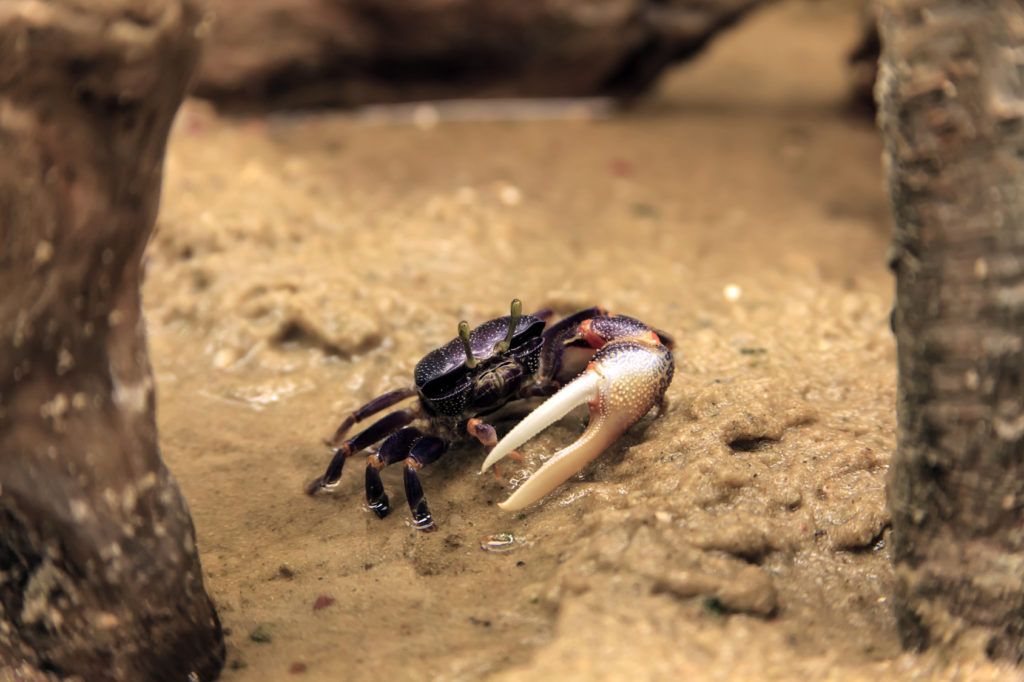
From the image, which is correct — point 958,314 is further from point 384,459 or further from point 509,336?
point 384,459

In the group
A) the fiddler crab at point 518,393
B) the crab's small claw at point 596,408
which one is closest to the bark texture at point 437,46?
the fiddler crab at point 518,393

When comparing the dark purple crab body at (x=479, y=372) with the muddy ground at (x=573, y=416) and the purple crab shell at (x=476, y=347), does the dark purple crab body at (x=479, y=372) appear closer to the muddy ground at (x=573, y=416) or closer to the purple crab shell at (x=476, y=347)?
the purple crab shell at (x=476, y=347)

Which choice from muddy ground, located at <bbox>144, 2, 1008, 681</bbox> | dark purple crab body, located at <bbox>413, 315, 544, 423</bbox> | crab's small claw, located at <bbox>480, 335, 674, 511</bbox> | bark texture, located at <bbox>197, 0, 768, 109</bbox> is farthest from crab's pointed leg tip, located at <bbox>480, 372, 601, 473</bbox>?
bark texture, located at <bbox>197, 0, 768, 109</bbox>

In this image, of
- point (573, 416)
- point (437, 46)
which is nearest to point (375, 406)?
point (573, 416)

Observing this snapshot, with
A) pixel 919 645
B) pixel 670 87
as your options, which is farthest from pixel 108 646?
pixel 670 87

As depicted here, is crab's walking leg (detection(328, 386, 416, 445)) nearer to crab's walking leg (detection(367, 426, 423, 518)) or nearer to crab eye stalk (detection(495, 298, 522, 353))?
crab's walking leg (detection(367, 426, 423, 518))
